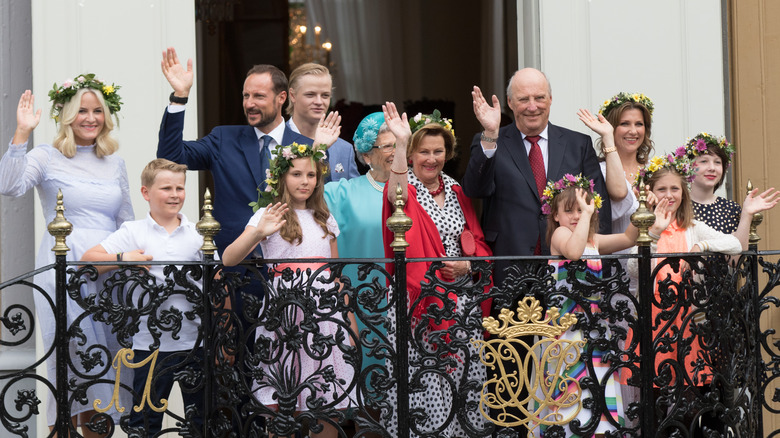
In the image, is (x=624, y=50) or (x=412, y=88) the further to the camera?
(x=412, y=88)

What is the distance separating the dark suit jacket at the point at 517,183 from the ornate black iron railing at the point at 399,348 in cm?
56

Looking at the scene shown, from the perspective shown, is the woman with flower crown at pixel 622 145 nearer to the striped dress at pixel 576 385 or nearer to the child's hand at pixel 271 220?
the striped dress at pixel 576 385

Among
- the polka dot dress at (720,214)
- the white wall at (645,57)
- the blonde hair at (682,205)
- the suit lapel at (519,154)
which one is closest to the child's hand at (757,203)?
the blonde hair at (682,205)

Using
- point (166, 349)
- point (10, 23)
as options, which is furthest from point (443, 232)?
point (10, 23)

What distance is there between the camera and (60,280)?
5375mm

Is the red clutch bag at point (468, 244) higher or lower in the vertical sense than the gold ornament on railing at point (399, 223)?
lower

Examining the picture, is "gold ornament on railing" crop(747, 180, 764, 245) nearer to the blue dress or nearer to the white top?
the blue dress

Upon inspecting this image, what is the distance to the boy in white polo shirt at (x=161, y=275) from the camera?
5.45 m

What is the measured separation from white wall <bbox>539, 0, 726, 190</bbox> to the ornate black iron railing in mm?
2496

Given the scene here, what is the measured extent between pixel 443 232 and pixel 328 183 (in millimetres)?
876

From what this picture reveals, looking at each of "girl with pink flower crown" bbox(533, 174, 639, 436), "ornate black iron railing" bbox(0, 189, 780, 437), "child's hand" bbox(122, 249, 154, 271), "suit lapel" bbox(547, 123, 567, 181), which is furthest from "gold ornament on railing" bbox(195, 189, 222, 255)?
"suit lapel" bbox(547, 123, 567, 181)

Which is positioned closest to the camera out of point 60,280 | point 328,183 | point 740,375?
point 60,280

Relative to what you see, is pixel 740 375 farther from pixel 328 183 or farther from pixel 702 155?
pixel 328 183

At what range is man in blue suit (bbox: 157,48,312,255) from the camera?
613 cm
